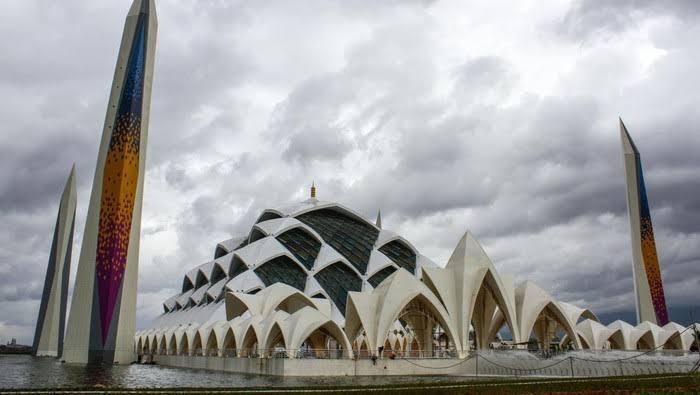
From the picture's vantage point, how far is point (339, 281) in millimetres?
67438

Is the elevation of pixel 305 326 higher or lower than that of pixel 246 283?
lower

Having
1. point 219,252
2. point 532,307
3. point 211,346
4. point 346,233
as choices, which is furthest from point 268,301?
point 219,252

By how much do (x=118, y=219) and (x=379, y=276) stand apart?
1309 inches

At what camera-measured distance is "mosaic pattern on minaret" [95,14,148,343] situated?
47844 mm

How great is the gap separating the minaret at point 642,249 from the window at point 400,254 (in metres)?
26.8

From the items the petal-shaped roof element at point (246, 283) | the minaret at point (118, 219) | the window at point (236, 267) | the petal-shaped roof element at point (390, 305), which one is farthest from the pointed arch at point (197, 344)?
the petal-shaped roof element at point (390, 305)

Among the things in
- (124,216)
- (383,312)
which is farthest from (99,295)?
(383,312)

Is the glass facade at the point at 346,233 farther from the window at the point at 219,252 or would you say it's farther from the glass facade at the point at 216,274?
the window at the point at 219,252

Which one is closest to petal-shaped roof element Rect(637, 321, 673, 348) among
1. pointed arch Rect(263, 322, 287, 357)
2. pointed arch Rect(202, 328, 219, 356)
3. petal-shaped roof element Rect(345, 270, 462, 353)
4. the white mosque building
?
the white mosque building

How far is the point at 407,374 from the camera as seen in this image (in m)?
36.1

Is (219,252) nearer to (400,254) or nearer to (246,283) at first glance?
(246,283)

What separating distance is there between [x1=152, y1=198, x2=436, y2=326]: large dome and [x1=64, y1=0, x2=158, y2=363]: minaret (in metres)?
12.2

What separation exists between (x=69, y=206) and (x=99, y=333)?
37.6 metres

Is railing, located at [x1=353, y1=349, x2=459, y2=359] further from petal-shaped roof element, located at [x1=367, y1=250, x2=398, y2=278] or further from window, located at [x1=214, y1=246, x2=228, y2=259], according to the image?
window, located at [x1=214, y1=246, x2=228, y2=259]
